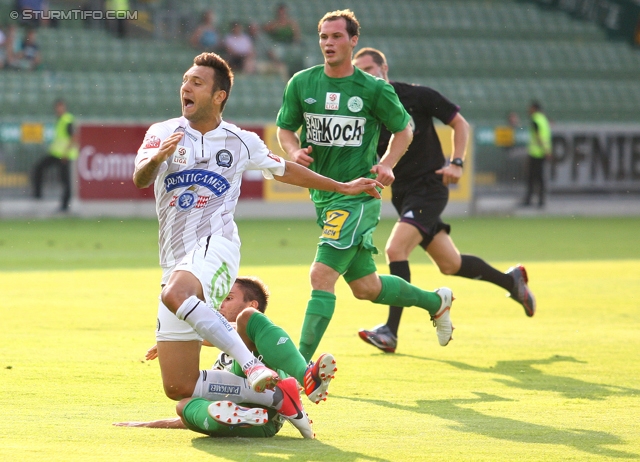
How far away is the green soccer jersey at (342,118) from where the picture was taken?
21.5 ft

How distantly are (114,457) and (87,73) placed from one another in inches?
895

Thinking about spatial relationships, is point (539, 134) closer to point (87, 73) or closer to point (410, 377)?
point (87, 73)

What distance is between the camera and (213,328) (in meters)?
4.62

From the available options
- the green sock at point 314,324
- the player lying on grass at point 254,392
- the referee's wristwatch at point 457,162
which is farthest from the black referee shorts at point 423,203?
the player lying on grass at point 254,392

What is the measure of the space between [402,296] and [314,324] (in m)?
0.93

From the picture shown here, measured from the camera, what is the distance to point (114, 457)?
4.23 meters

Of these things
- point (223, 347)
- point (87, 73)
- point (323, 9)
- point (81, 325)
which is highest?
point (323, 9)

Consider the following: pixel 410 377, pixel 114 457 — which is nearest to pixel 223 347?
pixel 114 457

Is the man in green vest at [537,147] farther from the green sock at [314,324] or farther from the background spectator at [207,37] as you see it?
the green sock at [314,324]

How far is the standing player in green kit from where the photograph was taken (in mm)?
6398

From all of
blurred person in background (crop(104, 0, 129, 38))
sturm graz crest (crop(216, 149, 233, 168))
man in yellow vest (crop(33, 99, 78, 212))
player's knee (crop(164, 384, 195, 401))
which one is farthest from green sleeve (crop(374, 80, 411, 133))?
blurred person in background (crop(104, 0, 129, 38))

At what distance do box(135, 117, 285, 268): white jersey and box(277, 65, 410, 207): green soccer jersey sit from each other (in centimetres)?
146

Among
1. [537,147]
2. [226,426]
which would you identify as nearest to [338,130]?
[226,426]

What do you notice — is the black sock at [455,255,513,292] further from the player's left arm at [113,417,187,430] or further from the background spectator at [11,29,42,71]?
the background spectator at [11,29,42,71]
